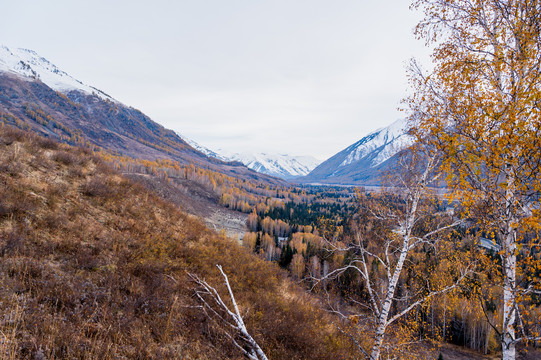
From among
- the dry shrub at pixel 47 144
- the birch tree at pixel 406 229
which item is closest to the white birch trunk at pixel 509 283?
the birch tree at pixel 406 229

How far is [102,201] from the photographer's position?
40.2ft

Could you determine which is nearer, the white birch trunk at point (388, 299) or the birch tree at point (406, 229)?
the white birch trunk at point (388, 299)

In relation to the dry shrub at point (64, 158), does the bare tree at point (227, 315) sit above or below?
below

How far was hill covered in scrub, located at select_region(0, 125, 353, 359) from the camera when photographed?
4973mm

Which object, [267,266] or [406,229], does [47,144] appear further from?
[406,229]

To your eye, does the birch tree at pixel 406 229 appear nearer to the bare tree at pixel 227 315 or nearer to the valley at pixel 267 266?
the valley at pixel 267 266

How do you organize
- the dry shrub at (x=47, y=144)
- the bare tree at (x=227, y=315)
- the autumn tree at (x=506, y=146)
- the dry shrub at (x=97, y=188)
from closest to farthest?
the autumn tree at (x=506, y=146), the bare tree at (x=227, y=315), the dry shrub at (x=97, y=188), the dry shrub at (x=47, y=144)

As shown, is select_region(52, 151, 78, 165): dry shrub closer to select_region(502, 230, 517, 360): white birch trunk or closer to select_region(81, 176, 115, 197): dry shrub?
select_region(81, 176, 115, 197): dry shrub

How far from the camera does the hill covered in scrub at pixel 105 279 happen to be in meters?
4.97

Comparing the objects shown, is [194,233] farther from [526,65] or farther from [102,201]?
[526,65]

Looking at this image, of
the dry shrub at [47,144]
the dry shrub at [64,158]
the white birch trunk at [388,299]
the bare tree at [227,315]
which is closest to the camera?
the bare tree at [227,315]

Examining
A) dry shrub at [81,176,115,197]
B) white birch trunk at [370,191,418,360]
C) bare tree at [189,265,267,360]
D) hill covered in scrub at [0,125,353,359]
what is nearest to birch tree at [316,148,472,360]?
white birch trunk at [370,191,418,360]

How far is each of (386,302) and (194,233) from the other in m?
11.3

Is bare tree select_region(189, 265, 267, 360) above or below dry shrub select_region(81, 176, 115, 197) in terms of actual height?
below
